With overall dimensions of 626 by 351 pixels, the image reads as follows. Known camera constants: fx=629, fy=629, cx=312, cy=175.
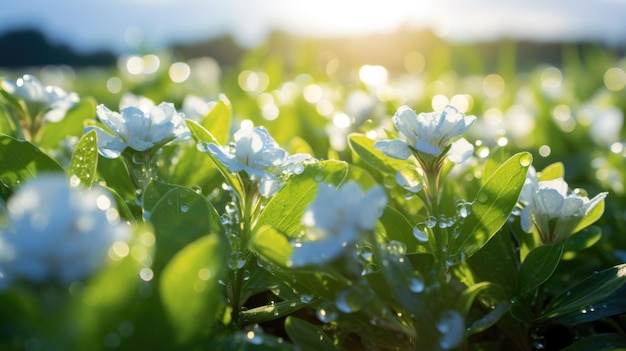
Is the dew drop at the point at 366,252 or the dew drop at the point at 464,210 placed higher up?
the dew drop at the point at 464,210

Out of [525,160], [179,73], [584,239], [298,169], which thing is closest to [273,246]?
[298,169]

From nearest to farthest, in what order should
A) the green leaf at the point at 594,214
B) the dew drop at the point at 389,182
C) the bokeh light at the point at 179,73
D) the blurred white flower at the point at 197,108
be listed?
the green leaf at the point at 594,214
the dew drop at the point at 389,182
the blurred white flower at the point at 197,108
the bokeh light at the point at 179,73

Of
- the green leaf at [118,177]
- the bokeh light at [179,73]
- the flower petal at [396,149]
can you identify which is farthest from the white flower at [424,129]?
the bokeh light at [179,73]

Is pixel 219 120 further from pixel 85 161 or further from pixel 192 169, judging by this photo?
pixel 85 161

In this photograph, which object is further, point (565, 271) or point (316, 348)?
point (565, 271)

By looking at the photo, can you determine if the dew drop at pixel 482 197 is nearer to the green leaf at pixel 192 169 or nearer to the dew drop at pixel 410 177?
the dew drop at pixel 410 177

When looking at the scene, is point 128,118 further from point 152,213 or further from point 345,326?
point 345,326

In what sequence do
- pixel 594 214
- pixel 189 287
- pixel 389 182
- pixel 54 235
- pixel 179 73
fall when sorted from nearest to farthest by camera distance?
1. pixel 54 235
2. pixel 189 287
3. pixel 594 214
4. pixel 389 182
5. pixel 179 73

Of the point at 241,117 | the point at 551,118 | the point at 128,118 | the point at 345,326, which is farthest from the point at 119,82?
the point at 345,326
